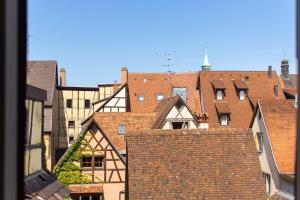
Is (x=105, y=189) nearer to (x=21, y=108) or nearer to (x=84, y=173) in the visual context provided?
(x=84, y=173)

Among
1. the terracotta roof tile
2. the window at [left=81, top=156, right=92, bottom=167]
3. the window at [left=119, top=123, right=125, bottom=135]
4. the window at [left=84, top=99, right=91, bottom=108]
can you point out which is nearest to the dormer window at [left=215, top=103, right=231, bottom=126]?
the terracotta roof tile

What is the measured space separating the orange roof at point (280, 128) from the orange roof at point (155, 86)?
7.59 m

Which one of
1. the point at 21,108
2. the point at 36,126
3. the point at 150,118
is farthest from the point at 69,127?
the point at 21,108

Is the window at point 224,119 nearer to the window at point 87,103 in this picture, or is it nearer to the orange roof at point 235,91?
the orange roof at point 235,91

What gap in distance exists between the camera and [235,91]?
20.2m

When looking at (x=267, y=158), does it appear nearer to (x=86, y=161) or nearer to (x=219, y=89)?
(x=86, y=161)

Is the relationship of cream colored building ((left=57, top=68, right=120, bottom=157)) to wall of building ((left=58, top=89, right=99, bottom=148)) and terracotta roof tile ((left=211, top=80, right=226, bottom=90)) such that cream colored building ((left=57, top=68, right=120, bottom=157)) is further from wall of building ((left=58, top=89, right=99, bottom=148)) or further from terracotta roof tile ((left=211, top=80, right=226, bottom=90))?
terracotta roof tile ((left=211, top=80, right=226, bottom=90))

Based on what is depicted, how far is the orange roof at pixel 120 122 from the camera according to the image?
14.5 m

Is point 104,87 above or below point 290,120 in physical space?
above

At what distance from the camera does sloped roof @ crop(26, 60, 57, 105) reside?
16281 mm

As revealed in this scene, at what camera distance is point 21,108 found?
3.47 feet

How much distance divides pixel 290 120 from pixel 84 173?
6047 mm

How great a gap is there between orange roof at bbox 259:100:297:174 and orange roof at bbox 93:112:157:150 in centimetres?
418

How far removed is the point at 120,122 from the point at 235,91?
7517 mm
